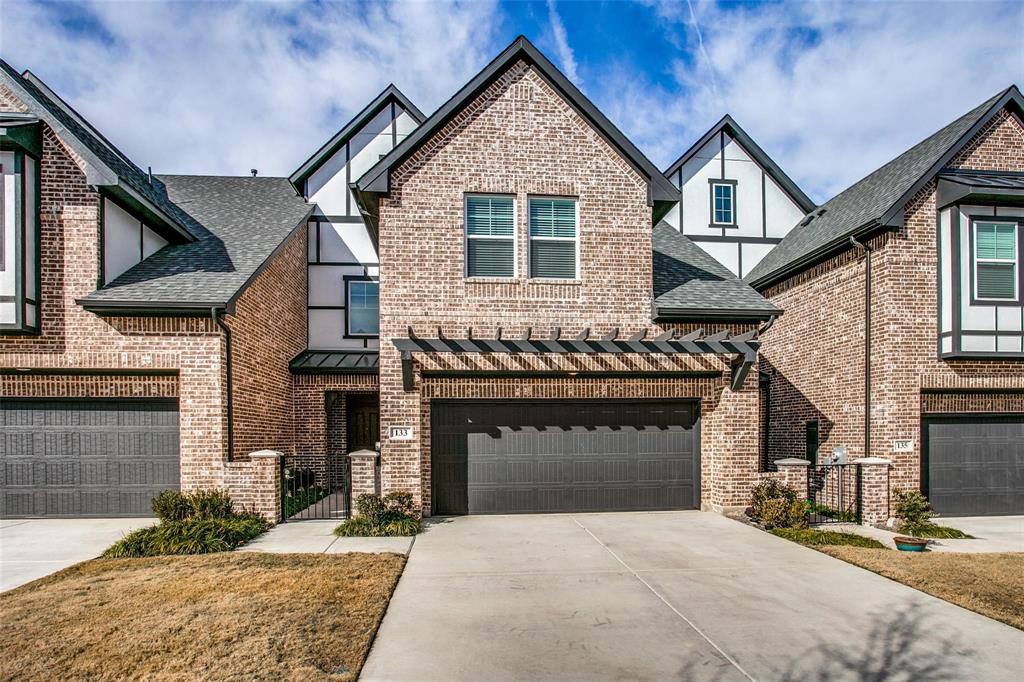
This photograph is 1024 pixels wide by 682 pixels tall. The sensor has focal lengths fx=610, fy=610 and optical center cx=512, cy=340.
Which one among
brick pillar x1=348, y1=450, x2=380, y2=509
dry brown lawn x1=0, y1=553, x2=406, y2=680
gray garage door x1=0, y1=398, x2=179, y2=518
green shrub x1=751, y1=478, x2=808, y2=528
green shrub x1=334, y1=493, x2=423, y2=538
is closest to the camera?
dry brown lawn x1=0, y1=553, x2=406, y2=680

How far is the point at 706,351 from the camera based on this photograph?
11.9m

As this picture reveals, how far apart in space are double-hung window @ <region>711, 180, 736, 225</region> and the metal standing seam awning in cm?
772

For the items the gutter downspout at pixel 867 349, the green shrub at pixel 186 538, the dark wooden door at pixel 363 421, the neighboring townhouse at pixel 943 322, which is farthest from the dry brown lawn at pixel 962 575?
the dark wooden door at pixel 363 421

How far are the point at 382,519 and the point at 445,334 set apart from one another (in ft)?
11.7

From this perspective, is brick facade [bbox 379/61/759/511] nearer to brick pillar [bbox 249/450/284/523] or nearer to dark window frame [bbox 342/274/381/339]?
brick pillar [bbox 249/450/284/523]

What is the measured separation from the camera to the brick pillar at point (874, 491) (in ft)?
38.7

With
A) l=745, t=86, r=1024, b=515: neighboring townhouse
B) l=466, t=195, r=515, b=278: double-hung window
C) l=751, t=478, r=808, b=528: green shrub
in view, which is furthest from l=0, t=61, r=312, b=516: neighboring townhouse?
l=745, t=86, r=1024, b=515: neighboring townhouse

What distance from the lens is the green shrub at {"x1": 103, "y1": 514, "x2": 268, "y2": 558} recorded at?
912cm

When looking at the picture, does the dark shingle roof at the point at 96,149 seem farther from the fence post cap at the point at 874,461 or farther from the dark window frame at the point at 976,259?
the dark window frame at the point at 976,259

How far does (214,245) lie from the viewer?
13.9m

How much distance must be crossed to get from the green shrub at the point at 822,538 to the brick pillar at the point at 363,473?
7.14 meters

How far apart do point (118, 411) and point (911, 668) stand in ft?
42.1

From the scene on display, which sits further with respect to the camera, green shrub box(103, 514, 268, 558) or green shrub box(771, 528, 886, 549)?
green shrub box(771, 528, 886, 549)

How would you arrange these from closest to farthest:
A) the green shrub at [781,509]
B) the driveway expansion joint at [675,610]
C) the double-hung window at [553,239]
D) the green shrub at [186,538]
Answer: the driveway expansion joint at [675,610] < the green shrub at [186,538] < the green shrub at [781,509] < the double-hung window at [553,239]
